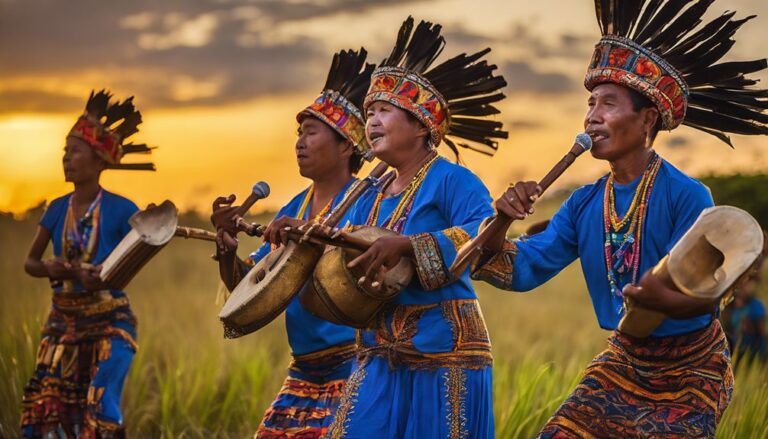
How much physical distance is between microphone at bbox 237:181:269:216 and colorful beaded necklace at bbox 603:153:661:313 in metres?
Answer: 1.95

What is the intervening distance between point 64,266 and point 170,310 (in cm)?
605

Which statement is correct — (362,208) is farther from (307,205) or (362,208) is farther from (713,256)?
(713,256)

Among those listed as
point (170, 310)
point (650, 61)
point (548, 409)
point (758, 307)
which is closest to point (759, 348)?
point (758, 307)

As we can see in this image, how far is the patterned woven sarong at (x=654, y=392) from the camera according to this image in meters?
5.18

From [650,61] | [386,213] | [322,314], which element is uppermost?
[650,61]

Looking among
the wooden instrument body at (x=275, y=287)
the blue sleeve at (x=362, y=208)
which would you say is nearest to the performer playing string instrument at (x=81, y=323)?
the wooden instrument body at (x=275, y=287)

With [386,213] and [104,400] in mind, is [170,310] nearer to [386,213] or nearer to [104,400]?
[104,400]

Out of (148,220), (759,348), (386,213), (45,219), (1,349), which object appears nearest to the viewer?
(386,213)

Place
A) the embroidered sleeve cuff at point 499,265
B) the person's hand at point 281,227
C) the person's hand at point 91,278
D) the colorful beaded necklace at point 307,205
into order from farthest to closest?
1. the person's hand at point 91,278
2. the colorful beaded necklace at point 307,205
3. the person's hand at point 281,227
4. the embroidered sleeve cuff at point 499,265

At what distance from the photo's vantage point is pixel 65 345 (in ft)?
27.2

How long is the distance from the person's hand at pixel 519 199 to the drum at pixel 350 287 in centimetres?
63

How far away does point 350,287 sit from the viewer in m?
5.68

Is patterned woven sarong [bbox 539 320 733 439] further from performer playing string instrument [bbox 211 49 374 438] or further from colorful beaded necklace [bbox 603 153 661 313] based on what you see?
performer playing string instrument [bbox 211 49 374 438]

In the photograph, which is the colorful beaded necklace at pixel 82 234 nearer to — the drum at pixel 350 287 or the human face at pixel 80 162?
the human face at pixel 80 162
